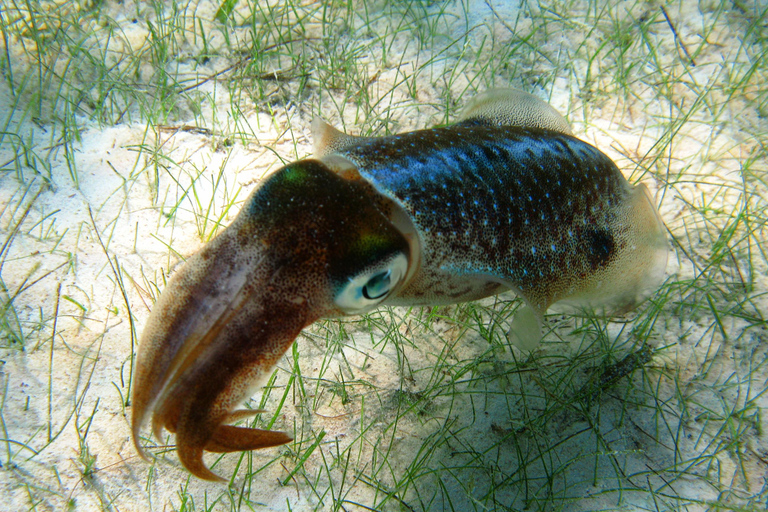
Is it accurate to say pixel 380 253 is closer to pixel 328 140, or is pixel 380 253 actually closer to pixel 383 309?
pixel 328 140

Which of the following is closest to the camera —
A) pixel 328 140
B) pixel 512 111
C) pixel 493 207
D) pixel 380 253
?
pixel 380 253

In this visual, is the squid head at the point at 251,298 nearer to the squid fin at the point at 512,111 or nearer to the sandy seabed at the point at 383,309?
the sandy seabed at the point at 383,309

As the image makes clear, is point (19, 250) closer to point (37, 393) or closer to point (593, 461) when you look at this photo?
point (37, 393)

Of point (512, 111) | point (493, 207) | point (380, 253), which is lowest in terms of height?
point (493, 207)

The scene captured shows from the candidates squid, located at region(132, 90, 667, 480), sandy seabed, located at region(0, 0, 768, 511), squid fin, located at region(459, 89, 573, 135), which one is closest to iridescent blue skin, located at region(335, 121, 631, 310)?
squid, located at region(132, 90, 667, 480)

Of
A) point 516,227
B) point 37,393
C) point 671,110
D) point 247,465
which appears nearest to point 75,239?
point 37,393

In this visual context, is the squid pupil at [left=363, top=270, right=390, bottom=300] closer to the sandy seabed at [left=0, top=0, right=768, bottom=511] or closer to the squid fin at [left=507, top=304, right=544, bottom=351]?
the squid fin at [left=507, top=304, right=544, bottom=351]

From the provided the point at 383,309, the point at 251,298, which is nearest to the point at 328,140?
the point at 251,298
